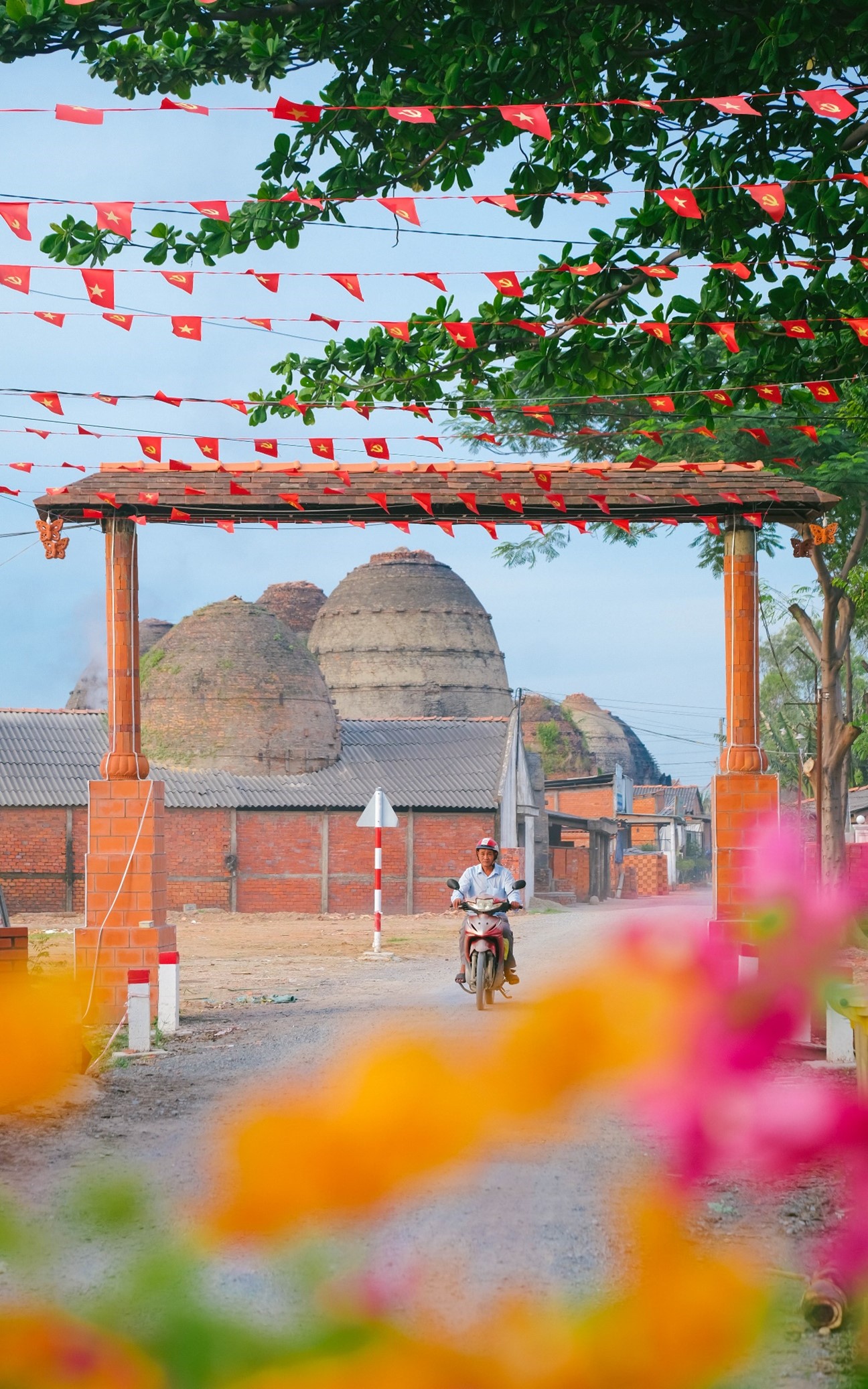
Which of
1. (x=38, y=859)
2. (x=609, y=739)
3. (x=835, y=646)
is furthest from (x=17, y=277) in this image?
(x=609, y=739)

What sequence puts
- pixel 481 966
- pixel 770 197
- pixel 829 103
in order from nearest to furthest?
1. pixel 829 103
2. pixel 770 197
3. pixel 481 966

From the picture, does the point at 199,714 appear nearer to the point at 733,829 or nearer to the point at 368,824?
the point at 368,824

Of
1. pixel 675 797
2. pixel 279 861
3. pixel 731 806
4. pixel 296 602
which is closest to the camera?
pixel 731 806

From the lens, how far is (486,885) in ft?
41.7

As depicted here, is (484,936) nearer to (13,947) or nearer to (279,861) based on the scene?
(13,947)

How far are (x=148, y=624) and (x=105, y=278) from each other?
54882 millimetres

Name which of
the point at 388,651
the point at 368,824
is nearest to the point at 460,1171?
the point at 368,824

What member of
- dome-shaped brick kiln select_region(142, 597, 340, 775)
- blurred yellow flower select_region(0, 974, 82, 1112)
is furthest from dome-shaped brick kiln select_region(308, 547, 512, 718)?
blurred yellow flower select_region(0, 974, 82, 1112)

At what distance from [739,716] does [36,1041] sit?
11.5 meters

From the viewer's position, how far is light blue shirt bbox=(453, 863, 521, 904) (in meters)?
12.6

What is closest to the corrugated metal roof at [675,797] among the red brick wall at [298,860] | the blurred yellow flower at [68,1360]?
the red brick wall at [298,860]

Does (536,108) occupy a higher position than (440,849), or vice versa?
(536,108)

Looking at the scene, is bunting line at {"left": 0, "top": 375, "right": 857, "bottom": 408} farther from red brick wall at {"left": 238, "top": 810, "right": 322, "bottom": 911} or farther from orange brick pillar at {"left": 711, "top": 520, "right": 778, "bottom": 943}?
red brick wall at {"left": 238, "top": 810, "right": 322, "bottom": 911}

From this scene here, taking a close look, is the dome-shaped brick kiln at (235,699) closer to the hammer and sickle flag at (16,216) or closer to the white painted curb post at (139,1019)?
the white painted curb post at (139,1019)
